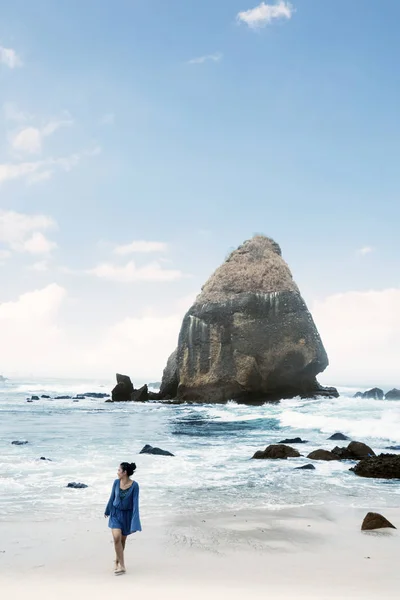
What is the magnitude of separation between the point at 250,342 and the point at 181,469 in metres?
37.5

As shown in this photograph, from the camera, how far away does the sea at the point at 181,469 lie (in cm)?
1266

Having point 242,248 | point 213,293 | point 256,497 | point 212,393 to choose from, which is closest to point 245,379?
point 212,393

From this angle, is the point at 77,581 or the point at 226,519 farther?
the point at 226,519

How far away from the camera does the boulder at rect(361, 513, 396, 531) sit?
10.5 m

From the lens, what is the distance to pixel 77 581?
7422 mm

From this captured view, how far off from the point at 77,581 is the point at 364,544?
5.05 metres

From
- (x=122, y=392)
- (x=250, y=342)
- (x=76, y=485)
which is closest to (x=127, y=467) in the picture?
Result: (x=76, y=485)

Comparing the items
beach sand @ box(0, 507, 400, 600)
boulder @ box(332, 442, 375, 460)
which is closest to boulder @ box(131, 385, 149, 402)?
boulder @ box(332, 442, 375, 460)

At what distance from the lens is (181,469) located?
1723 centimetres

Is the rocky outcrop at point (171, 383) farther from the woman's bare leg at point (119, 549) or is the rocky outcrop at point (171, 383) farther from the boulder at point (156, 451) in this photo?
the woman's bare leg at point (119, 549)

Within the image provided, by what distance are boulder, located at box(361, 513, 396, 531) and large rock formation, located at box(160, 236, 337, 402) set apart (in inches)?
1675

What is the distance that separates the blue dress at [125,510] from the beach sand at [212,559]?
649 mm

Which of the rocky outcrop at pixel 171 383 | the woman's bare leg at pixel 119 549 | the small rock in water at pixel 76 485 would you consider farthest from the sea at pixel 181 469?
the rocky outcrop at pixel 171 383

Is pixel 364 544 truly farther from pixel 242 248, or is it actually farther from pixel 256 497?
pixel 242 248
